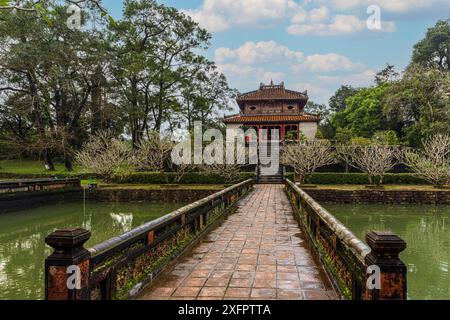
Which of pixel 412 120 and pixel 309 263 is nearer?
pixel 309 263

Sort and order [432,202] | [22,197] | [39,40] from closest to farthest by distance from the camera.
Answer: [22,197]
[432,202]
[39,40]

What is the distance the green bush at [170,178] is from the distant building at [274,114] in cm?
1266

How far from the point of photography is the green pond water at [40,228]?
711 centimetres

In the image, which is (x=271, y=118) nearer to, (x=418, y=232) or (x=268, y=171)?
(x=268, y=171)

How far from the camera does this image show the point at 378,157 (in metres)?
23.1

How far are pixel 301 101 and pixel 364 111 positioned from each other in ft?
23.6

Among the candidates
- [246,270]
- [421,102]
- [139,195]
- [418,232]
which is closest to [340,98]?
[421,102]

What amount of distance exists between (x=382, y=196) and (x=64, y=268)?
20374mm

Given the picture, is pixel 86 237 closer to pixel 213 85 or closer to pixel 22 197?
pixel 22 197

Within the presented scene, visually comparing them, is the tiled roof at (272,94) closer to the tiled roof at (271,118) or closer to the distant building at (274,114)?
the distant building at (274,114)

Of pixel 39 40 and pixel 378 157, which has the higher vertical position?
pixel 39 40

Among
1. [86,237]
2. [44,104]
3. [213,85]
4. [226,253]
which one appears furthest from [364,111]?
[86,237]

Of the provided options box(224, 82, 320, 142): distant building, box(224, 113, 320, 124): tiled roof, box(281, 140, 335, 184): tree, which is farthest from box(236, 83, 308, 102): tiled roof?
box(281, 140, 335, 184): tree

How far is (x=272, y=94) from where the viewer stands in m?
40.5
